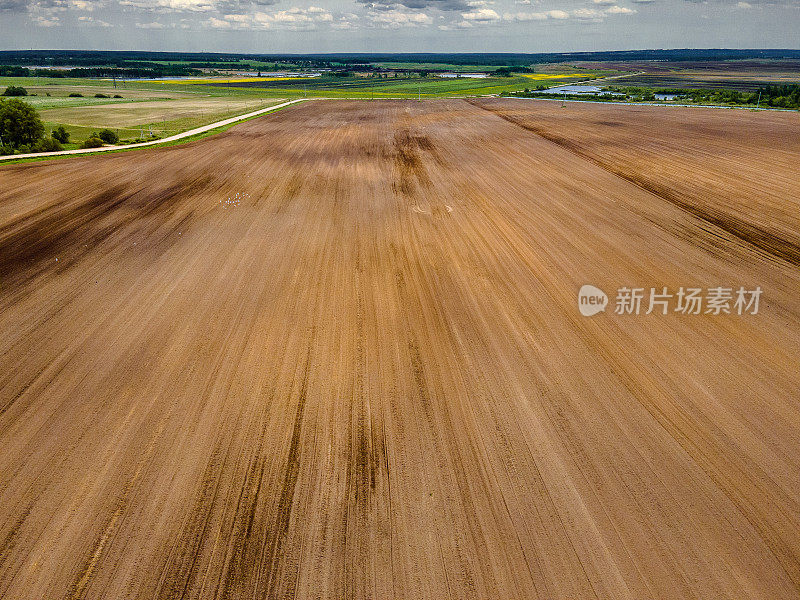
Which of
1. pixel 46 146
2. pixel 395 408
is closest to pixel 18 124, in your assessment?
pixel 46 146

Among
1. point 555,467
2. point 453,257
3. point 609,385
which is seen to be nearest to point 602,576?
point 555,467

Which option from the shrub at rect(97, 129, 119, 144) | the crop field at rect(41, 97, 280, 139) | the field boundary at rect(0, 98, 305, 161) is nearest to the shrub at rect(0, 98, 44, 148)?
the field boundary at rect(0, 98, 305, 161)

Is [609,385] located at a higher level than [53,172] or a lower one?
lower

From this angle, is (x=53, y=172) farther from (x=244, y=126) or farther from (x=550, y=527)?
(x=550, y=527)

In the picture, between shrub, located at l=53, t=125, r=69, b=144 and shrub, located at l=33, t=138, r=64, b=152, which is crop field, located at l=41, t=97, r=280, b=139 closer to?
shrub, located at l=53, t=125, r=69, b=144

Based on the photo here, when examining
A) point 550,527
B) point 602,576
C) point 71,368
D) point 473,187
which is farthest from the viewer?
point 473,187

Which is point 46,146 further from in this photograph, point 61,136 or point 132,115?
point 132,115
